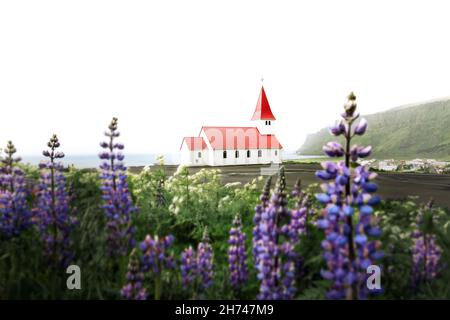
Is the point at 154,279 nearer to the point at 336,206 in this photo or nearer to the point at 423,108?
the point at 336,206

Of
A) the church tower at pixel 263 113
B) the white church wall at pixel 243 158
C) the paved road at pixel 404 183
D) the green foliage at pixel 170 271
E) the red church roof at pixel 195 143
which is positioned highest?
the church tower at pixel 263 113

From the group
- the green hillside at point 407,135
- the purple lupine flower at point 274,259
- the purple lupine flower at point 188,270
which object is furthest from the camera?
the green hillside at point 407,135

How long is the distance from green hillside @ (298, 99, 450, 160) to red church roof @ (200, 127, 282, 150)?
2.54 feet

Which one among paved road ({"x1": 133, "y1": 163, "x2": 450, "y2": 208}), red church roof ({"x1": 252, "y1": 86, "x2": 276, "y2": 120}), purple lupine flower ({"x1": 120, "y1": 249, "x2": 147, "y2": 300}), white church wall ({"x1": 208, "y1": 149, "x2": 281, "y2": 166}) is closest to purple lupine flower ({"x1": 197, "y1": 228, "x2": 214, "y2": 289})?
purple lupine flower ({"x1": 120, "y1": 249, "x2": 147, "y2": 300})

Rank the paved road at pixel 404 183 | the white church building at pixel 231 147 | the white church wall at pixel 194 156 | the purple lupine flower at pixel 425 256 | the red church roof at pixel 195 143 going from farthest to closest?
the white church building at pixel 231 147 < the red church roof at pixel 195 143 < the white church wall at pixel 194 156 < the paved road at pixel 404 183 < the purple lupine flower at pixel 425 256

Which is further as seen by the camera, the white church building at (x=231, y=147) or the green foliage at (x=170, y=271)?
the white church building at (x=231, y=147)

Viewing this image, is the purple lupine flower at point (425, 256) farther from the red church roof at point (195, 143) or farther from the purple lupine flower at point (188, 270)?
the red church roof at point (195, 143)

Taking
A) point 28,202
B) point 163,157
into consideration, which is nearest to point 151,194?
point 163,157

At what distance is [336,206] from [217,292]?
1.32 m

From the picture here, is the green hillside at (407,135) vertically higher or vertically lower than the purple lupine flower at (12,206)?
higher

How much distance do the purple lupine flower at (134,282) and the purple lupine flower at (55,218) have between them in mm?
856

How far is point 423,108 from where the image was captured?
34.2 meters

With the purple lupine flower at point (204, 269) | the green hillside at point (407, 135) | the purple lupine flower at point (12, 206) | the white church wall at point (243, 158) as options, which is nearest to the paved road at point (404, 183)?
the white church wall at point (243, 158)

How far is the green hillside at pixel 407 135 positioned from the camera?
834cm
